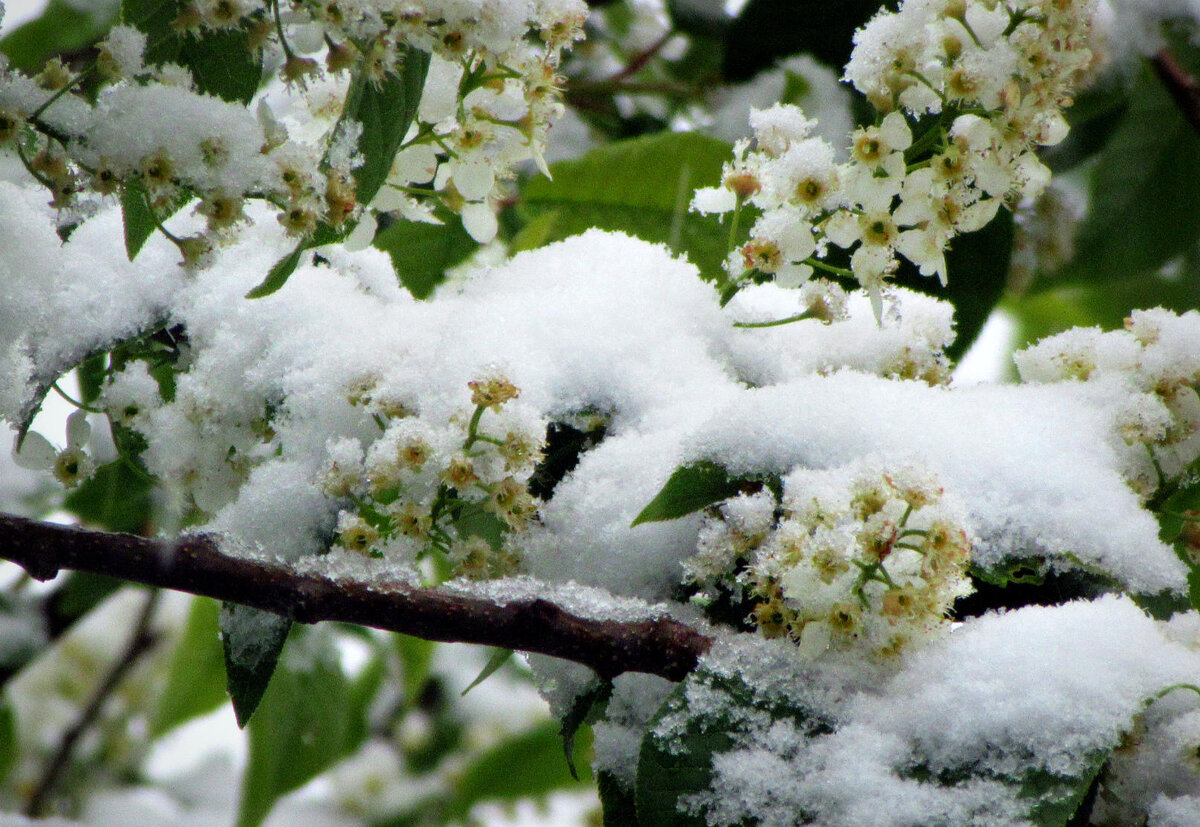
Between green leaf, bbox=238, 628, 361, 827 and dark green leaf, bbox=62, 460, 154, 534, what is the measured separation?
262 millimetres

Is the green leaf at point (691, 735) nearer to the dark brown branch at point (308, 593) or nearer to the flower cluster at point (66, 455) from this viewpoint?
the dark brown branch at point (308, 593)

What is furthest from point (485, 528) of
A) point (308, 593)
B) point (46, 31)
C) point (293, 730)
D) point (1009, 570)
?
point (46, 31)

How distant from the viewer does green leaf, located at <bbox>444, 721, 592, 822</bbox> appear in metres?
2.14

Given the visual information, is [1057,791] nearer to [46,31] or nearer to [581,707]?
[581,707]

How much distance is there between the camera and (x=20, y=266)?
31.8 inches

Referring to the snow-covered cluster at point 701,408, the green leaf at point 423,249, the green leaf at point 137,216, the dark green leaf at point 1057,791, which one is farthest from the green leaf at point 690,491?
the green leaf at point 423,249

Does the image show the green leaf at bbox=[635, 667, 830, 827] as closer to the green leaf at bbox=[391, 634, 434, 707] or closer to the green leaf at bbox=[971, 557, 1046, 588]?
the green leaf at bbox=[971, 557, 1046, 588]

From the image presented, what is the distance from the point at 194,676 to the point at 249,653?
41.9 inches

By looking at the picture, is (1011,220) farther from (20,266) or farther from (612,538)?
(20,266)

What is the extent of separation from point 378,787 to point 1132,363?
2327 millimetres

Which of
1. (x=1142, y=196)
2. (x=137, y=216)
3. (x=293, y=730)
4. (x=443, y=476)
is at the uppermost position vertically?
(x=137, y=216)

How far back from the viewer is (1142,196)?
1812mm

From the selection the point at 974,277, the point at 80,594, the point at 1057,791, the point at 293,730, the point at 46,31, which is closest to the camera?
the point at 1057,791

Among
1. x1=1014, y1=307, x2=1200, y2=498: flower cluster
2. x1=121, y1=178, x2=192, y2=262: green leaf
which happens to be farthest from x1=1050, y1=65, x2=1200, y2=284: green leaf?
x1=121, y1=178, x2=192, y2=262: green leaf
